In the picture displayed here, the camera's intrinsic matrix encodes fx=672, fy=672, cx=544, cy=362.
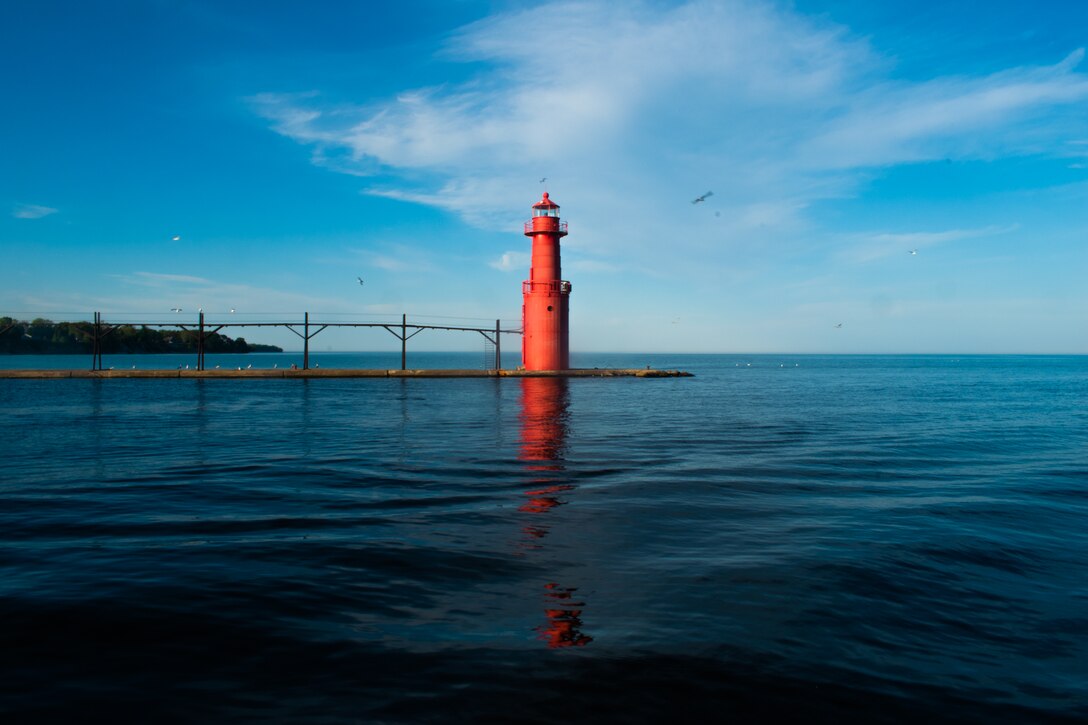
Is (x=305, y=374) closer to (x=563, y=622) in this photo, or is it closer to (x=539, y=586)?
(x=539, y=586)

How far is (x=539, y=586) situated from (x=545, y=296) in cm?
4524

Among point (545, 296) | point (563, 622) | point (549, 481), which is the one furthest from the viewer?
point (545, 296)

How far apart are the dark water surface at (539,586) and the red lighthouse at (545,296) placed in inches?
1369

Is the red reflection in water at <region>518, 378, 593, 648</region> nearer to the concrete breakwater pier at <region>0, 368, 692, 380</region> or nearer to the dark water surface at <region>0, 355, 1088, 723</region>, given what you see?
the dark water surface at <region>0, 355, 1088, 723</region>

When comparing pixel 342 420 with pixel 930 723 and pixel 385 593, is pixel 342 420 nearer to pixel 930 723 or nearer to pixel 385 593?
→ pixel 385 593

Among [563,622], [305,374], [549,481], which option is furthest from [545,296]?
[563,622]

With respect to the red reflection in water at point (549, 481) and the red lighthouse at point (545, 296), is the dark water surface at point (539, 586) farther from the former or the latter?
the red lighthouse at point (545, 296)

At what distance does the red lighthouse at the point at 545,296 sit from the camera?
52.5 meters

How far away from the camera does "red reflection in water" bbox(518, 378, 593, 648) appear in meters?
6.72

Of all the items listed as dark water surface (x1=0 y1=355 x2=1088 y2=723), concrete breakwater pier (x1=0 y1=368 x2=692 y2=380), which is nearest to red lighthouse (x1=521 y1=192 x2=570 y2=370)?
concrete breakwater pier (x1=0 y1=368 x2=692 y2=380)

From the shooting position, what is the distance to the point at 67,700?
5.25m

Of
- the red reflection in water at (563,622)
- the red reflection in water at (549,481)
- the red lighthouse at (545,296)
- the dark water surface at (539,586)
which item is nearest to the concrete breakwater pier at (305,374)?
the red lighthouse at (545,296)

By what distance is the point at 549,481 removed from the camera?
14.8 meters

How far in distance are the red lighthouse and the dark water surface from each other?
34.8 metres
